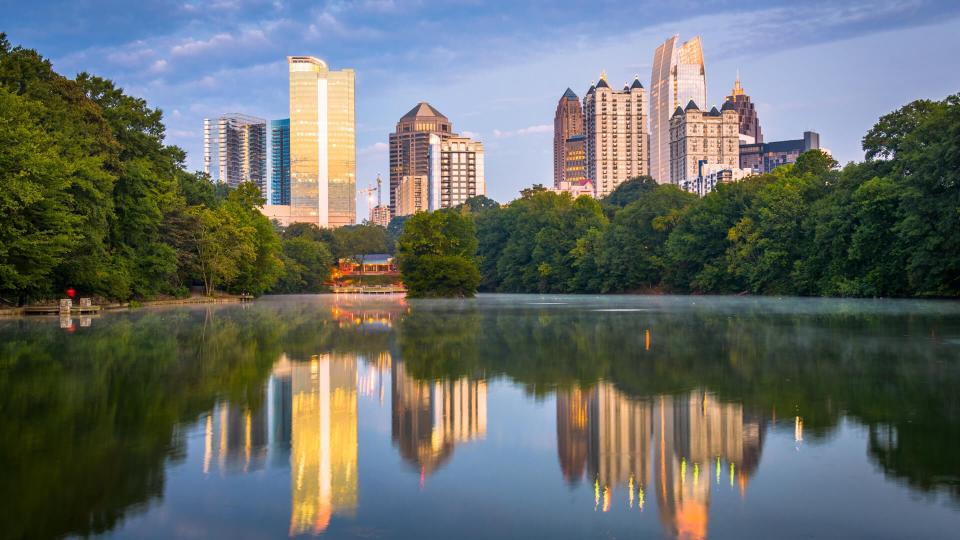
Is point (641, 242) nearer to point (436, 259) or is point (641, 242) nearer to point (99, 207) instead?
point (436, 259)

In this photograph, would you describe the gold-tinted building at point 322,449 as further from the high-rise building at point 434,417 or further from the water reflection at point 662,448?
the water reflection at point 662,448

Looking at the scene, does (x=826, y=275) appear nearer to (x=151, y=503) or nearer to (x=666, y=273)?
(x=666, y=273)

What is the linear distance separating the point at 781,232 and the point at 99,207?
171 feet

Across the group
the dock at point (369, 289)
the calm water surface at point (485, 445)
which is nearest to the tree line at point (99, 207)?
the calm water surface at point (485, 445)

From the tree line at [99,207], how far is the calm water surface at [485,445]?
1937cm

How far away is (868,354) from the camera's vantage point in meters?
17.0

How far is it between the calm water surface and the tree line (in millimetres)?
19369

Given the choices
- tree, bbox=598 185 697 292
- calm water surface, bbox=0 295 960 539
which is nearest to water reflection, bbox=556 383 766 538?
calm water surface, bbox=0 295 960 539

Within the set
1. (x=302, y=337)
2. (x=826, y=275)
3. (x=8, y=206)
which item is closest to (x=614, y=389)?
(x=302, y=337)

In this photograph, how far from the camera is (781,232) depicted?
7038 cm

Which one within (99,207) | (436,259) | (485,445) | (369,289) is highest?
(99,207)

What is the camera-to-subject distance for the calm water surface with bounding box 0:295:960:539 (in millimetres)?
6051

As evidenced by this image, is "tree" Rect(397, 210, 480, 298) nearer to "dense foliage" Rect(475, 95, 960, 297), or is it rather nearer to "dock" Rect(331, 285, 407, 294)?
"dense foliage" Rect(475, 95, 960, 297)

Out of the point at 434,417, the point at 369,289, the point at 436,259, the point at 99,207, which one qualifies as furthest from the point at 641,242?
the point at 434,417
